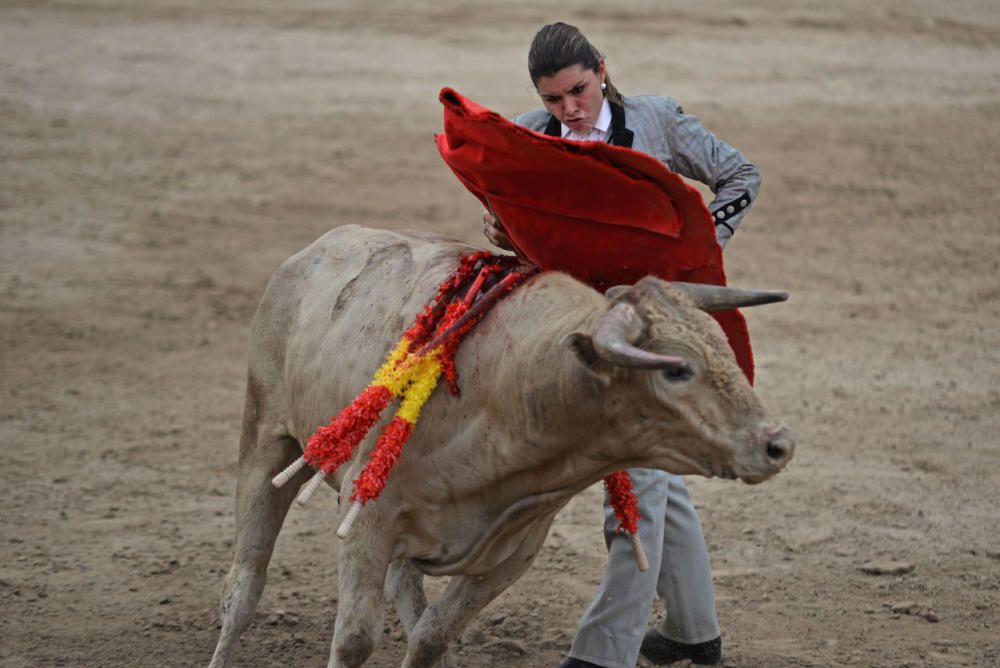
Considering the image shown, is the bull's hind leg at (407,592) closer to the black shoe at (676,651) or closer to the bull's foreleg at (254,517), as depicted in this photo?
the bull's foreleg at (254,517)

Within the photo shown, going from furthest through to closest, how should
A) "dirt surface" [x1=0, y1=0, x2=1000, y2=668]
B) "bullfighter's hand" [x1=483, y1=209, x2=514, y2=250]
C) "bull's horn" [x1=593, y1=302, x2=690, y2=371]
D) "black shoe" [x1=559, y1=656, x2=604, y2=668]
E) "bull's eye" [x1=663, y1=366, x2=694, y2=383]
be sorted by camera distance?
"dirt surface" [x1=0, y1=0, x2=1000, y2=668] → "black shoe" [x1=559, y1=656, x2=604, y2=668] → "bullfighter's hand" [x1=483, y1=209, x2=514, y2=250] → "bull's eye" [x1=663, y1=366, x2=694, y2=383] → "bull's horn" [x1=593, y1=302, x2=690, y2=371]

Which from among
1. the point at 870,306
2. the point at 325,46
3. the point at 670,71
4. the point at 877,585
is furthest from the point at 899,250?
the point at 325,46

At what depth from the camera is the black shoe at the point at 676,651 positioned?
19.2 feet

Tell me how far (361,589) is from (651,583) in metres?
1.13

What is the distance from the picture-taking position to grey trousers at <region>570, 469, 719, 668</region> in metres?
5.39

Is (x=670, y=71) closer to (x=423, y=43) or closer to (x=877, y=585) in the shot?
(x=423, y=43)

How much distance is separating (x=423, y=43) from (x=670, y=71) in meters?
2.78

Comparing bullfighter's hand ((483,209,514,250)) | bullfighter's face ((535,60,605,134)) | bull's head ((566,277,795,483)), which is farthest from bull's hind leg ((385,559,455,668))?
bullfighter's face ((535,60,605,134))

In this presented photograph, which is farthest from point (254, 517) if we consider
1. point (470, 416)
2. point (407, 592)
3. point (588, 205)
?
point (588, 205)

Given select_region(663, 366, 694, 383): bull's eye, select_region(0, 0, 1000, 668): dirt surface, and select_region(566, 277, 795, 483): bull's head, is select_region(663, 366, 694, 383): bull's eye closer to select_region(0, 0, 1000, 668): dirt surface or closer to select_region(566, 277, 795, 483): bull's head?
select_region(566, 277, 795, 483): bull's head

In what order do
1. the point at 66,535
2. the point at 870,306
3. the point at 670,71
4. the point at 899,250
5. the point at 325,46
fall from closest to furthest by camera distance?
the point at 66,535, the point at 870,306, the point at 899,250, the point at 670,71, the point at 325,46

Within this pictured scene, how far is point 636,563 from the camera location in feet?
17.5

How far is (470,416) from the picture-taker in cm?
473

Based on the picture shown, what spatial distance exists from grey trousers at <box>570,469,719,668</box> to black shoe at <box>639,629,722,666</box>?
0.12 ft
